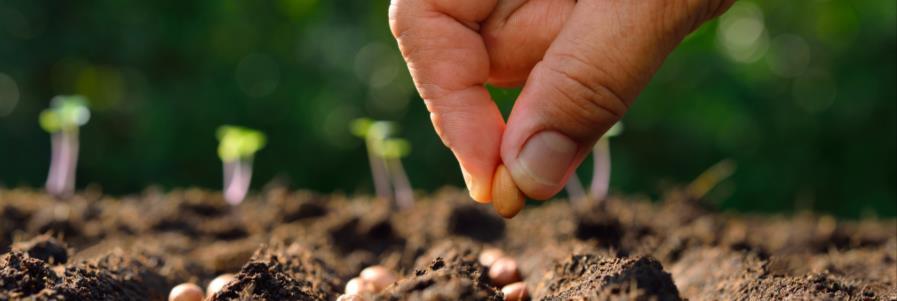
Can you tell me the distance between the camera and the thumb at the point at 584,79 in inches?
55.2

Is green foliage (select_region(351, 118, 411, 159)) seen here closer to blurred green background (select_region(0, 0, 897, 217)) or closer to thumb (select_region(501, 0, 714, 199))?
thumb (select_region(501, 0, 714, 199))

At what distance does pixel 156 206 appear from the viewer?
2.83 metres

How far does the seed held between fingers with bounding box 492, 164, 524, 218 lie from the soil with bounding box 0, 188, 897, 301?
132 millimetres

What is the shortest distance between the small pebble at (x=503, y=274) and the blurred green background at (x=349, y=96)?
2.96 meters

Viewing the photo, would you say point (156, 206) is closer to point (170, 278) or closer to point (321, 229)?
point (321, 229)

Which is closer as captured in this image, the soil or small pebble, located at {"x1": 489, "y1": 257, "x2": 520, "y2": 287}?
the soil

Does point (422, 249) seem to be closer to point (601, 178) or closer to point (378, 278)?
point (378, 278)

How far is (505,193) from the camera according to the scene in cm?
157

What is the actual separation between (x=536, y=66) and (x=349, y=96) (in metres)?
3.88

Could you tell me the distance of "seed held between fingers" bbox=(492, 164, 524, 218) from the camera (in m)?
1.55

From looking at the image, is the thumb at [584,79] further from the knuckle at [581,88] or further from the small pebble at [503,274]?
the small pebble at [503,274]

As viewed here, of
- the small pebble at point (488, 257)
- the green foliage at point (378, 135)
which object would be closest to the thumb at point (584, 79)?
the small pebble at point (488, 257)

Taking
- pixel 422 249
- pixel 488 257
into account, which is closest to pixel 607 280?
pixel 488 257

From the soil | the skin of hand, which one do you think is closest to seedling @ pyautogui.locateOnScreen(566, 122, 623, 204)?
the soil
